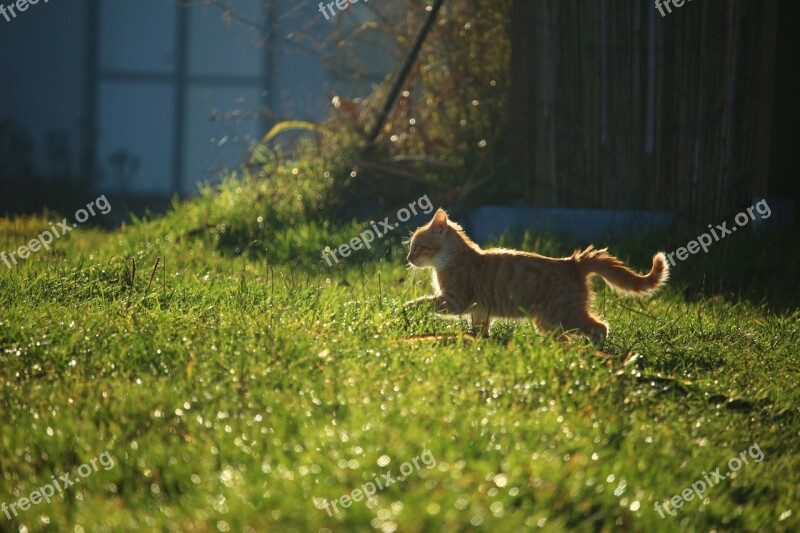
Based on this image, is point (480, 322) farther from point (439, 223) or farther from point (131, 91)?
point (131, 91)

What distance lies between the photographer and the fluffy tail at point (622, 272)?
4.71 meters

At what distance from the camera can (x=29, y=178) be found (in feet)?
41.8

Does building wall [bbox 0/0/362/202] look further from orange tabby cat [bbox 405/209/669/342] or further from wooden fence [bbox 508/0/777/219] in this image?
orange tabby cat [bbox 405/209/669/342]

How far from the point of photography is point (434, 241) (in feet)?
17.6

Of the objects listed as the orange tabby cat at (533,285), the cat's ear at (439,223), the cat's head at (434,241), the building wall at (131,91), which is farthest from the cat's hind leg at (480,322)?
the building wall at (131,91)

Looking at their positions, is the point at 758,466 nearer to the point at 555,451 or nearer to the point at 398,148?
the point at 555,451

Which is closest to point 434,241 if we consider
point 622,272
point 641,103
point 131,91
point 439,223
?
point 439,223

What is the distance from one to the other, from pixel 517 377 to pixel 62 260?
3.35 meters

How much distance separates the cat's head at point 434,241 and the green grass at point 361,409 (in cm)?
28

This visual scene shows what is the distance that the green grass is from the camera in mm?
2711

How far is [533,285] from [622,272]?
445 mm

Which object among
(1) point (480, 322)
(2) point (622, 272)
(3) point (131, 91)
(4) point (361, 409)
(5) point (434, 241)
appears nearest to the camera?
(4) point (361, 409)

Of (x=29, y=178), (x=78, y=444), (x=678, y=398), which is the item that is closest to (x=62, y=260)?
(x=78, y=444)

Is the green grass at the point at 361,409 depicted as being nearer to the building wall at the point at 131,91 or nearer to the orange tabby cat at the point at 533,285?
the orange tabby cat at the point at 533,285
